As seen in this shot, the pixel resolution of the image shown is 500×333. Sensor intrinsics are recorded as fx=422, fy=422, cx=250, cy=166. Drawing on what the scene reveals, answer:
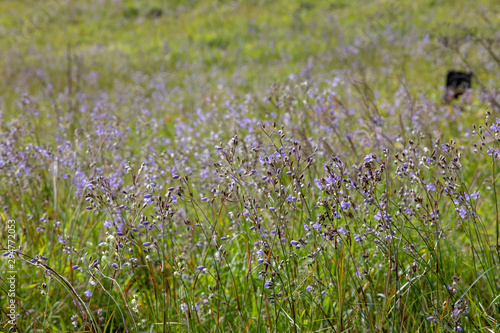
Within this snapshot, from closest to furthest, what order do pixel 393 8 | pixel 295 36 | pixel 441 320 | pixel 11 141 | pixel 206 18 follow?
1. pixel 441 320
2. pixel 11 141
3. pixel 295 36
4. pixel 393 8
5. pixel 206 18

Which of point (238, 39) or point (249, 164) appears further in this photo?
point (238, 39)

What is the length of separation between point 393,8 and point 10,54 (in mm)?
12901

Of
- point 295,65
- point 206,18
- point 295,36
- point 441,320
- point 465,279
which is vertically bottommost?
point 465,279

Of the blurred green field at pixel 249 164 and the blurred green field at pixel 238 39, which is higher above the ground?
the blurred green field at pixel 238 39

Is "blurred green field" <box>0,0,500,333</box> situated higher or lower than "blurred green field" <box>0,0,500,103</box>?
lower

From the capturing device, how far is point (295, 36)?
43.5 feet

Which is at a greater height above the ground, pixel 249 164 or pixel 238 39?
pixel 238 39

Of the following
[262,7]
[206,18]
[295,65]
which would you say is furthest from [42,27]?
[295,65]

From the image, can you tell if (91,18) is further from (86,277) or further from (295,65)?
(86,277)

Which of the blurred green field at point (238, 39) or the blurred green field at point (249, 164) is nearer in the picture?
the blurred green field at point (249, 164)

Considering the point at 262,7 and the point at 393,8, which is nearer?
A: the point at 393,8

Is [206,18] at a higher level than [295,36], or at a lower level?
higher

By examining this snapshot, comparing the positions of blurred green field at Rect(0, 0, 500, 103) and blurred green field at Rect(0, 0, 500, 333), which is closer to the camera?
blurred green field at Rect(0, 0, 500, 333)

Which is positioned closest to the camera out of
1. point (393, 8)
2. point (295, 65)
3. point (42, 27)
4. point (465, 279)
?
point (465, 279)
